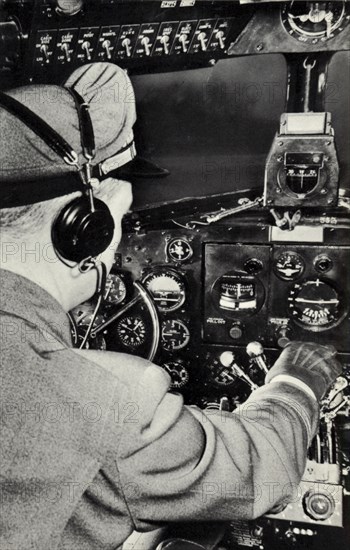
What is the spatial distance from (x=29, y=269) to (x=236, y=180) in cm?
80

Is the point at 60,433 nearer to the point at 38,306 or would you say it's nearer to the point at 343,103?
the point at 38,306

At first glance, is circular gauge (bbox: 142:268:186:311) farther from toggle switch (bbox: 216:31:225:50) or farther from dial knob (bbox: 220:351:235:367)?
toggle switch (bbox: 216:31:225:50)

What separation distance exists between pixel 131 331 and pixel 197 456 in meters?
0.87

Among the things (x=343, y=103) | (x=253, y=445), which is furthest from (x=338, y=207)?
(x=253, y=445)

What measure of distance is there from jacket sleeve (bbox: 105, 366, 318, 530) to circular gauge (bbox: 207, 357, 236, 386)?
0.62 meters

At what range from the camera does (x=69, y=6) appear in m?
1.55

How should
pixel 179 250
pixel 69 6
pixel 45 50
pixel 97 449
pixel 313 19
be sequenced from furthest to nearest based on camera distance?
pixel 179 250 → pixel 45 50 → pixel 69 6 → pixel 313 19 → pixel 97 449

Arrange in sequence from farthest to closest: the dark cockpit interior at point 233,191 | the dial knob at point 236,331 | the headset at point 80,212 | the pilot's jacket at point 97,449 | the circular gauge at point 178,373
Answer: the circular gauge at point 178,373
the dial knob at point 236,331
the dark cockpit interior at point 233,191
the headset at point 80,212
the pilot's jacket at point 97,449

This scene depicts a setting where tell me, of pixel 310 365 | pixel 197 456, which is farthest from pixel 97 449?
pixel 310 365

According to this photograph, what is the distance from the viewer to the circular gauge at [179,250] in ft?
5.81

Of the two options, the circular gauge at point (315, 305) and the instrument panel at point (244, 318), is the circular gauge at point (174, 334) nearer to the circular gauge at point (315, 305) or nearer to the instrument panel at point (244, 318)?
the instrument panel at point (244, 318)

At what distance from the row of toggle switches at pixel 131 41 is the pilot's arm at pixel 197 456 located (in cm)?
100

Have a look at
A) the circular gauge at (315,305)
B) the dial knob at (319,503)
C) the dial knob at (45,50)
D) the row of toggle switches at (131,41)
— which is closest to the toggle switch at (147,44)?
the row of toggle switches at (131,41)

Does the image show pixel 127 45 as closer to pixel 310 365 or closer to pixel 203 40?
pixel 203 40
